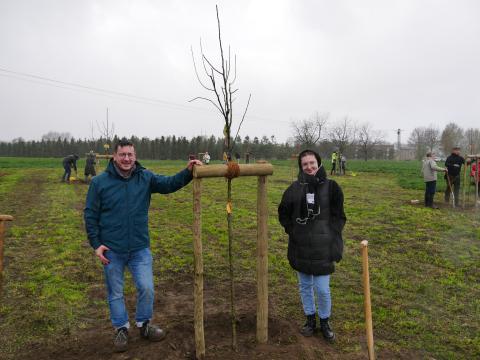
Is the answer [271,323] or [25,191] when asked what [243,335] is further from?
[25,191]

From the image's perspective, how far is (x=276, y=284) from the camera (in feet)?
19.1

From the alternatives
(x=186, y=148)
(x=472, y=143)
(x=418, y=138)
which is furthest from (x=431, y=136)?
(x=472, y=143)

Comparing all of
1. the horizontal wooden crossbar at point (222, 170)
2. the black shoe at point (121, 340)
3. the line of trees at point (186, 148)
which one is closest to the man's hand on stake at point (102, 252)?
the black shoe at point (121, 340)

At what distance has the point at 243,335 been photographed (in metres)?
4.23

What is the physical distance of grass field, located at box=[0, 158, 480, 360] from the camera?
4.13 metres

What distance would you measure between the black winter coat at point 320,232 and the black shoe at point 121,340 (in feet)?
6.12

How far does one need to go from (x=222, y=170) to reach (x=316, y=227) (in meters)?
1.17

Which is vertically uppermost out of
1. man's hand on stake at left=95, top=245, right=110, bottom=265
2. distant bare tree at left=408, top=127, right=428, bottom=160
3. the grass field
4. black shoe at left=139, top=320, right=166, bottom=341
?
distant bare tree at left=408, top=127, right=428, bottom=160

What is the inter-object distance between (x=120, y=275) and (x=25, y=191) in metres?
15.2

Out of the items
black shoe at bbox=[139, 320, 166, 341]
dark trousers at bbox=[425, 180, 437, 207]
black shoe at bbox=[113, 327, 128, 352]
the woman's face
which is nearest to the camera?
black shoe at bbox=[113, 327, 128, 352]

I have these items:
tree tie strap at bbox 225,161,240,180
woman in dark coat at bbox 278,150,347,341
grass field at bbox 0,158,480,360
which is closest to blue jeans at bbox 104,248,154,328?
grass field at bbox 0,158,480,360

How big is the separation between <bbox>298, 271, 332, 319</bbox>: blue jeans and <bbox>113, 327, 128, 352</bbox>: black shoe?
1.90 metres

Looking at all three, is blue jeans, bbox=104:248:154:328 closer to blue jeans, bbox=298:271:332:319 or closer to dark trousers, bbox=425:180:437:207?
blue jeans, bbox=298:271:332:319

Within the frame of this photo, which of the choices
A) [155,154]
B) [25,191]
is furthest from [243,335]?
[155,154]
